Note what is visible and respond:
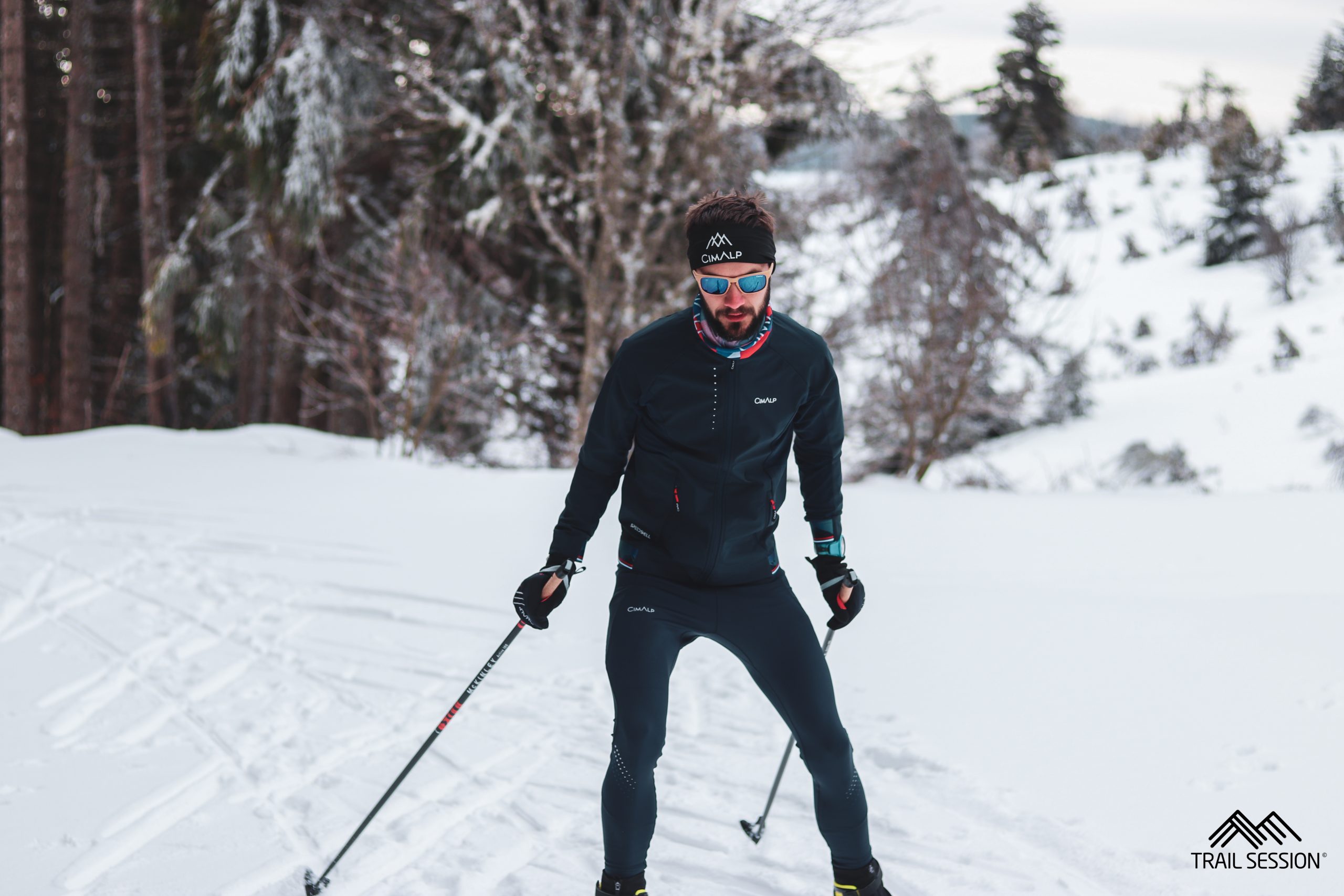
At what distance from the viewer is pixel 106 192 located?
51.1 ft

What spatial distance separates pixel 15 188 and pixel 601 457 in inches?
589

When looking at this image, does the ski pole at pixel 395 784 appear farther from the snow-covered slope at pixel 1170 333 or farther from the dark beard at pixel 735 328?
the snow-covered slope at pixel 1170 333

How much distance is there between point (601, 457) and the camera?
2662 mm

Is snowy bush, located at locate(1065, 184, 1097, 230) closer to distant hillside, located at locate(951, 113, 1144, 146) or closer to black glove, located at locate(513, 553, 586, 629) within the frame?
distant hillside, located at locate(951, 113, 1144, 146)

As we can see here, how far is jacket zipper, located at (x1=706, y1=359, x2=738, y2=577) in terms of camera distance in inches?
101

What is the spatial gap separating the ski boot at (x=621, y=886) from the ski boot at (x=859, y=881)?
491mm

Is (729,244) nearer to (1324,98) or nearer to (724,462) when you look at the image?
(724,462)

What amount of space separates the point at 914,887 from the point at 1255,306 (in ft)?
66.7

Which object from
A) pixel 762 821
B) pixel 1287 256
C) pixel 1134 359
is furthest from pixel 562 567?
pixel 1287 256

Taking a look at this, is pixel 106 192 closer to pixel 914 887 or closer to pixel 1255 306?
pixel 914 887

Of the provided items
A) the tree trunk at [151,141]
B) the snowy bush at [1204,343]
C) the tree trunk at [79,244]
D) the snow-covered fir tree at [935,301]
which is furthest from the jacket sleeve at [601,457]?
the snowy bush at [1204,343]

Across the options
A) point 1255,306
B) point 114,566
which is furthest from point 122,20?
point 1255,306

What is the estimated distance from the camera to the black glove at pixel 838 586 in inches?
109

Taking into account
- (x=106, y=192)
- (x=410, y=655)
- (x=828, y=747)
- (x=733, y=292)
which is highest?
(x=106, y=192)
